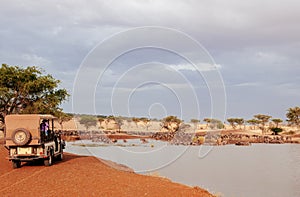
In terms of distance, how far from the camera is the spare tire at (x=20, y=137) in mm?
20531

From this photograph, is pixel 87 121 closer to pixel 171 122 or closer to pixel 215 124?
pixel 171 122

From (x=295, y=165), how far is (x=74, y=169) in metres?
28.2

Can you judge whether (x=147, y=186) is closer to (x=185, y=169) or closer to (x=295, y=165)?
(x=185, y=169)

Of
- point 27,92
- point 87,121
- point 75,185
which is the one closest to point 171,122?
point 87,121

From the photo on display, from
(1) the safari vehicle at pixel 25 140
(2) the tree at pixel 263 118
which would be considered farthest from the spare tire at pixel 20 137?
(2) the tree at pixel 263 118

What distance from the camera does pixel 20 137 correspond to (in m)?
20.5

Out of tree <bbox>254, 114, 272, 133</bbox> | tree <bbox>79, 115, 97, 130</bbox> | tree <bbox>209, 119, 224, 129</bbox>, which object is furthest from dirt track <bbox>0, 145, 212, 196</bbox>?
tree <bbox>209, 119, 224, 129</bbox>

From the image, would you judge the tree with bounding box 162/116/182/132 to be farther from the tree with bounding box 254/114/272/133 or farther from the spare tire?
the spare tire

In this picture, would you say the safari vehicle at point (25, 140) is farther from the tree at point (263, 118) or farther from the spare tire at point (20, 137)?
the tree at point (263, 118)

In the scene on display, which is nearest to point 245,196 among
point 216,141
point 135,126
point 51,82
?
point 51,82

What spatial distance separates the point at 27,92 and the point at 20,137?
20.8m

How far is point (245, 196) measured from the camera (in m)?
22.8

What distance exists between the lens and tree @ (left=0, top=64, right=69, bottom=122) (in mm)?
39250

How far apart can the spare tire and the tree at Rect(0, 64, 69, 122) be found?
18764 millimetres
